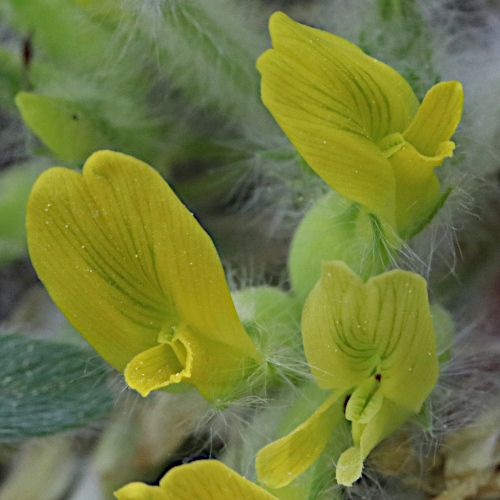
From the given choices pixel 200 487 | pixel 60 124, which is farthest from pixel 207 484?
pixel 60 124

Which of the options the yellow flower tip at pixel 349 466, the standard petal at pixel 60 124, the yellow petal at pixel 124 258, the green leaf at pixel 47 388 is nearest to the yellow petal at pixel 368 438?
the yellow flower tip at pixel 349 466

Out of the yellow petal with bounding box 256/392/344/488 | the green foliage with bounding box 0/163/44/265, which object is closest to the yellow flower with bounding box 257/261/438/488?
the yellow petal with bounding box 256/392/344/488

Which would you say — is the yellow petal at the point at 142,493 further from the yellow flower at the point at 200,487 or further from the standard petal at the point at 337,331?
the standard petal at the point at 337,331

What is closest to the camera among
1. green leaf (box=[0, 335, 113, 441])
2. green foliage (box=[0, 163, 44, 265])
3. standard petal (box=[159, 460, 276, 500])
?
standard petal (box=[159, 460, 276, 500])

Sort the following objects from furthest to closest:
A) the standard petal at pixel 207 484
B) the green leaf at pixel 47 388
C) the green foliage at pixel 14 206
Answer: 1. the green foliage at pixel 14 206
2. the green leaf at pixel 47 388
3. the standard petal at pixel 207 484

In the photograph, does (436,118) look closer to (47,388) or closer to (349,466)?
(349,466)

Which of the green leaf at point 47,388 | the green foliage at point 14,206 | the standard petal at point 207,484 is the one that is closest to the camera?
the standard petal at point 207,484

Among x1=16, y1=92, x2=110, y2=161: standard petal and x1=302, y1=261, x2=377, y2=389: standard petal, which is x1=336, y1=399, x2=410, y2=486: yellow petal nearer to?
x1=302, y1=261, x2=377, y2=389: standard petal
